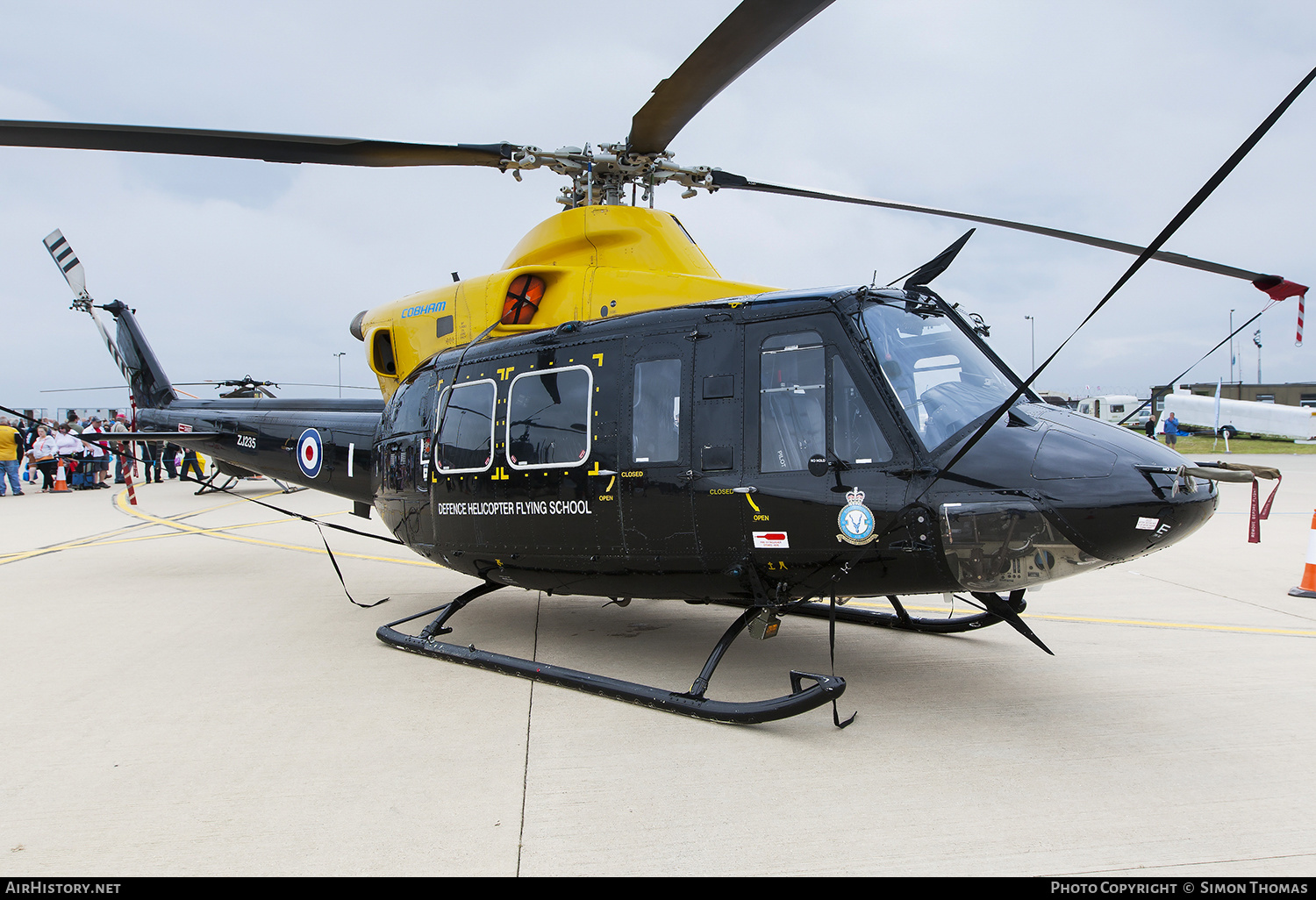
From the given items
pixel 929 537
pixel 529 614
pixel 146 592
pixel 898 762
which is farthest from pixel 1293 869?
pixel 146 592

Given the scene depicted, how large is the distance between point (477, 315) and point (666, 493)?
2.61 metres

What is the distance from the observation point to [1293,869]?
2.92m

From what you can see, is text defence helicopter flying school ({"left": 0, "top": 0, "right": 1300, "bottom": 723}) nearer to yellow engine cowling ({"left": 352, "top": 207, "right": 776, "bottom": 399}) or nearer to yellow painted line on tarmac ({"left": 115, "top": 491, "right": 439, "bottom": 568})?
yellow engine cowling ({"left": 352, "top": 207, "right": 776, "bottom": 399})

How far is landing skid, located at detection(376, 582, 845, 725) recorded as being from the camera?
4355 mm

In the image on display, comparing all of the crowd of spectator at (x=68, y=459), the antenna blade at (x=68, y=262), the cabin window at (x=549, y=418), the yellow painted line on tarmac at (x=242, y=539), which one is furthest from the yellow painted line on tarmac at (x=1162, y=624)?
the crowd of spectator at (x=68, y=459)

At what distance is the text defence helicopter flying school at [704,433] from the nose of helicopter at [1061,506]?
0.04 feet

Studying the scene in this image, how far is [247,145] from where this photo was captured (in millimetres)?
5707

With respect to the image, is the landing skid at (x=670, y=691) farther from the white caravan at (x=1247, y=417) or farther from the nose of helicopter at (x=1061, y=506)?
the white caravan at (x=1247, y=417)

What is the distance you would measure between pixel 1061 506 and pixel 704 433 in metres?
2.02

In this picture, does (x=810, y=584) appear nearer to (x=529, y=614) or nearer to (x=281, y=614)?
(x=529, y=614)

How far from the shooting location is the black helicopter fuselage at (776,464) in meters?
4.06

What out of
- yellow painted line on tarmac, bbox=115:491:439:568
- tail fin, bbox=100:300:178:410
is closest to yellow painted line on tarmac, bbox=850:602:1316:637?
yellow painted line on tarmac, bbox=115:491:439:568

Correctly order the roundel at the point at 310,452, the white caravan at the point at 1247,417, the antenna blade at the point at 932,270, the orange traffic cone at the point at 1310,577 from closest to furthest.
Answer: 1. the antenna blade at the point at 932,270
2. the orange traffic cone at the point at 1310,577
3. the roundel at the point at 310,452
4. the white caravan at the point at 1247,417

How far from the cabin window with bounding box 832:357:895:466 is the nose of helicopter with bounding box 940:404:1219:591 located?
0.45 m
